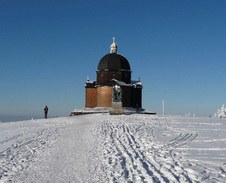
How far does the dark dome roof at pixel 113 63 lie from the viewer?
1975 inches

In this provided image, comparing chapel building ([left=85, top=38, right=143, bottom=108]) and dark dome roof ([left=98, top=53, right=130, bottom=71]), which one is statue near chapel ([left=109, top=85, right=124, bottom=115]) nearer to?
chapel building ([left=85, top=38, right=143, bottom=108])

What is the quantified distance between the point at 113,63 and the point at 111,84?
4.69 metres

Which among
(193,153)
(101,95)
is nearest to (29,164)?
(193,153)

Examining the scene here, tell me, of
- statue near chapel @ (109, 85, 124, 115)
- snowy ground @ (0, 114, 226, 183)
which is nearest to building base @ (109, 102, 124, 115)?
statue near chapel @ (109, 85, 124, 115)

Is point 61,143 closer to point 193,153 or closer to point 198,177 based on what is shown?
point 193,153

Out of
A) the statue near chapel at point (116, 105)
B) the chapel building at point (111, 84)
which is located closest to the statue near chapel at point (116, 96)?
the statue near chapel at point (116, 105)

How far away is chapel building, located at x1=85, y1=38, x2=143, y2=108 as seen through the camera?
158 ft

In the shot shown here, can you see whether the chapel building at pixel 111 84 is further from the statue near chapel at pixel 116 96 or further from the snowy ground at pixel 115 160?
the snowy ground at pixel 115 160

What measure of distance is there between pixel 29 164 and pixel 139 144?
5418mm

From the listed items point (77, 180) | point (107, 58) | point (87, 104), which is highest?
point (107, 58)

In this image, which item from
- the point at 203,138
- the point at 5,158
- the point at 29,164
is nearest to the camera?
the point at 29,164

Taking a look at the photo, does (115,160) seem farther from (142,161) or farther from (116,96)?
(116,96)

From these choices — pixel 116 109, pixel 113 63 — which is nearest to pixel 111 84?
pixel 113 63

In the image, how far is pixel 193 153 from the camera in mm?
10594
